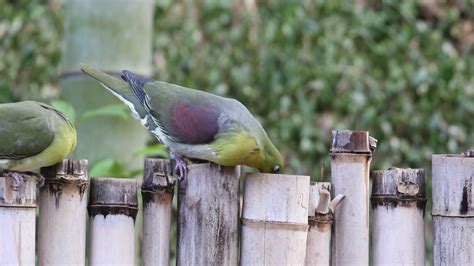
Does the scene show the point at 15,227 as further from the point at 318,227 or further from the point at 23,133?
the point at 318,227

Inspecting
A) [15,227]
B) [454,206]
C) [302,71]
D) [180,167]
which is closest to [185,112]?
[180,167]

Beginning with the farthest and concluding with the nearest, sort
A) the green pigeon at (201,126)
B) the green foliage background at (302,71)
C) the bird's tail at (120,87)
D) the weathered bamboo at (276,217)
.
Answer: the green foliage background at (302,71), the bird's tail at (120,87), the green pigeon at (201,126), the weathered bamboo at (276,217)

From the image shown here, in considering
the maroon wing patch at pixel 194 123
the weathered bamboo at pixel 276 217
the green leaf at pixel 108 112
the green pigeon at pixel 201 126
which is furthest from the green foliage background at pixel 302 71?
the weathered bamboo at pixel 276 217

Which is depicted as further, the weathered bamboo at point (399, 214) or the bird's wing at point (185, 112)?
the bird's wing at point (185, 112)

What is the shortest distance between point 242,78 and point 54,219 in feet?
11.7

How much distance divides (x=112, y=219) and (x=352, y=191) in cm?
72

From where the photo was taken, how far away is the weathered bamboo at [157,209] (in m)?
2.76

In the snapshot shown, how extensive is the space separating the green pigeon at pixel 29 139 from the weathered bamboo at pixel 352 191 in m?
0.81

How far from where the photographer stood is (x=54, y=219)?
269 cm

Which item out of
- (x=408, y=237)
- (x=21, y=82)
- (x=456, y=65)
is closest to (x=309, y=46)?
(x=456, y=65)

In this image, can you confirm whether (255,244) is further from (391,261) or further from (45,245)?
(45,245)

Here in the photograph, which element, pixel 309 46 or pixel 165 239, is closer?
pixel 165 239

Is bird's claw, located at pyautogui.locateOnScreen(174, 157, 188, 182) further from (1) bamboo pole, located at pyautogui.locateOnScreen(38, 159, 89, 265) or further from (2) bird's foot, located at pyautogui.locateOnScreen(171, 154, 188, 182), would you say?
(1) bamboo pole, located at pyautogui.locateOnScreen(38, 159, 89, 265)

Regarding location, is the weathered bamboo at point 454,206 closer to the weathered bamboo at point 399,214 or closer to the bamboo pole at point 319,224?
the weathered bamboo at point 399,214
